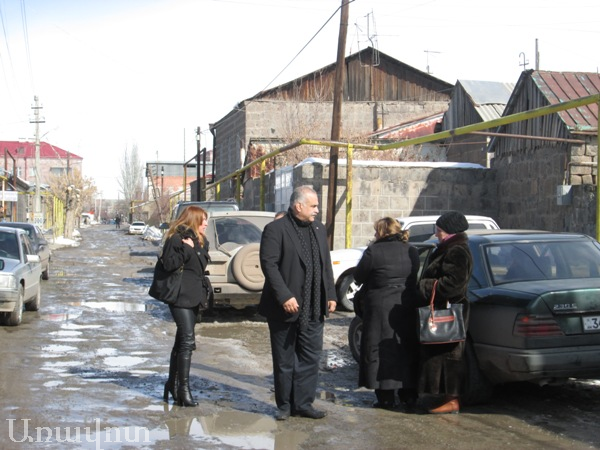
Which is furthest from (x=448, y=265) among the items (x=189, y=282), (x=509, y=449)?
(x=189, y=282)

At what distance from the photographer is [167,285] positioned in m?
6.93

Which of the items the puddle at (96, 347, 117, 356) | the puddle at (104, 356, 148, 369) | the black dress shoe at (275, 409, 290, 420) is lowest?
the puddle at (96, 347, 117, 356)

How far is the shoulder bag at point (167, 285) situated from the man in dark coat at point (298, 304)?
82cm

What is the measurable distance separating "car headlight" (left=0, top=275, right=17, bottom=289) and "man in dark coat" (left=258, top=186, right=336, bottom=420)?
6506 mm

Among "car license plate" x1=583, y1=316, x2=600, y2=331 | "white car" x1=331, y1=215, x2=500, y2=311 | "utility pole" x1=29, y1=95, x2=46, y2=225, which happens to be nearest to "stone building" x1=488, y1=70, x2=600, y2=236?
"white car" x1=331, y1=215, x2=500, y2=311

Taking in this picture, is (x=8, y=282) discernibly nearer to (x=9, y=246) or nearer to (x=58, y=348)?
(x=9, y=246)

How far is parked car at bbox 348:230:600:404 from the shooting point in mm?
6496

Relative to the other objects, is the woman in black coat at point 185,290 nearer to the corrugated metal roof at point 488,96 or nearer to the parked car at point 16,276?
the parked car at point 16,276

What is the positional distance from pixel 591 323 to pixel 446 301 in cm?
119

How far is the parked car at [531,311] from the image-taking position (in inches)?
256

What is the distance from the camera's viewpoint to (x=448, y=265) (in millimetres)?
6676

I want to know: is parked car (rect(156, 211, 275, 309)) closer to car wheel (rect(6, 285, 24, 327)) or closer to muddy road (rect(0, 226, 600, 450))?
muddy road (rect(0, 226, 600, 450))

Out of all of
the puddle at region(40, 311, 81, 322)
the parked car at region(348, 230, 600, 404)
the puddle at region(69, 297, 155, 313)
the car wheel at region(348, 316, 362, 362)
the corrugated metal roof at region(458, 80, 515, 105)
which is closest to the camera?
the parked car at region(348, 230, 600, 404)

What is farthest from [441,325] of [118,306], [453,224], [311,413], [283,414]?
[118,306]
